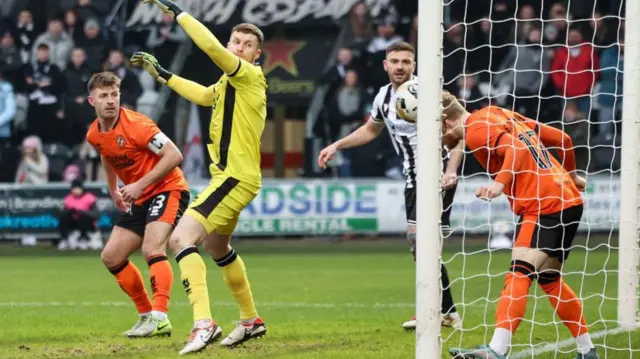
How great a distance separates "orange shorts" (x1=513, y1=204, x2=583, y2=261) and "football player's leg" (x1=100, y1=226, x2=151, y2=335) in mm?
3243

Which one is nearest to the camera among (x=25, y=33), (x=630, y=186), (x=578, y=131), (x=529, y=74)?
(x=630, y=186)

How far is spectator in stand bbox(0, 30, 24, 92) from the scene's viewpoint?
23.1 meters

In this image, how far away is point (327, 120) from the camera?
22.8 m

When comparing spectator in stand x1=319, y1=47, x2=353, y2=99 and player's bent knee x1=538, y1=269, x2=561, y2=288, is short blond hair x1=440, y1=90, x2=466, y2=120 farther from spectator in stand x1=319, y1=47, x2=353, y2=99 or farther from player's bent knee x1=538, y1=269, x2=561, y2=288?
spectator in stand x1=319, y1=47, x2=353, y2=99

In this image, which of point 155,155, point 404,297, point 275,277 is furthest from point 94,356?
point 275,277

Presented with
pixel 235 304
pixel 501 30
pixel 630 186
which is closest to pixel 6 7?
pixel 501 30

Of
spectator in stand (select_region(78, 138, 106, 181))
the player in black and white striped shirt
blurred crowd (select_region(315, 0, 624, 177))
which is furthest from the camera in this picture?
Answer: spectator in stand (select_region(78, 138, 106, 181))

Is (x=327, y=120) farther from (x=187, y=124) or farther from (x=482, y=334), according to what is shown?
(x=482, y=334)

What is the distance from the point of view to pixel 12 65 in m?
23.1

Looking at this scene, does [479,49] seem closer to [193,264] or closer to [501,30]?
[501,30]

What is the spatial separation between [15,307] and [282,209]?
9.37 m

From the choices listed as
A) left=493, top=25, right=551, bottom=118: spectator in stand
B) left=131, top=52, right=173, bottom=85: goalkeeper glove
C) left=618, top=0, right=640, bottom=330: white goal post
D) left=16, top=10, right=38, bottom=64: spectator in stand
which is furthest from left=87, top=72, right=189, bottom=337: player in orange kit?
left=16, top=10, right=38, bottom=64: spectator in stand

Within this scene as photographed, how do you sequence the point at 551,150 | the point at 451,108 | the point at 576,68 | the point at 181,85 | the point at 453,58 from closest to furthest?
the point at 451,108, the point at 181,85, the point at 551,150, the point at 576,68, the point at 453,58

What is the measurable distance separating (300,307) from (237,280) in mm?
2918
